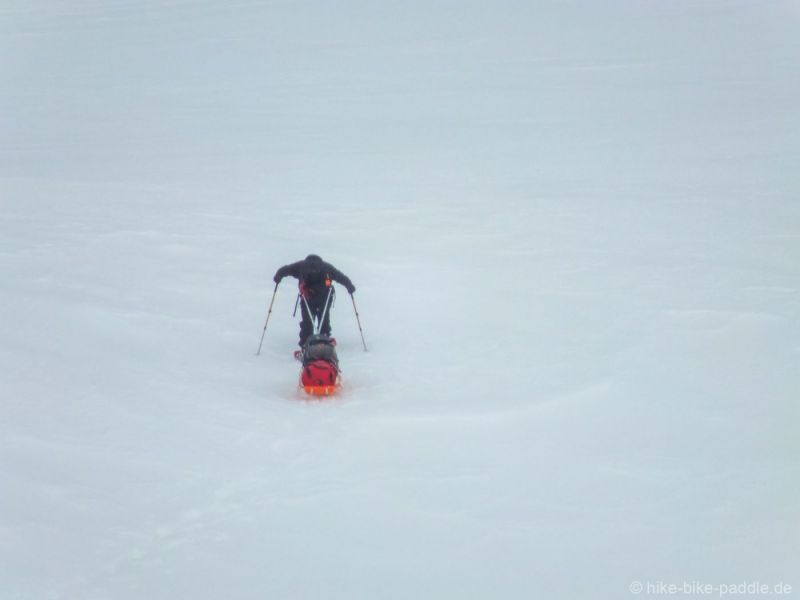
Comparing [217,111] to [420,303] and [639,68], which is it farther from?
[420,303]

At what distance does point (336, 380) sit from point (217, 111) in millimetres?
17238

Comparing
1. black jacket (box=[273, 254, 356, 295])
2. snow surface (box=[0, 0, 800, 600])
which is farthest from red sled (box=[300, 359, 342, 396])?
black jacket (box=[273, 254, 356, 295])

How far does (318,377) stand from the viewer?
756 centimetres

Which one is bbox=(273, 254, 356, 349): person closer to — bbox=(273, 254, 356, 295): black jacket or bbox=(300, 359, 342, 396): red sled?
bbox=(273, 254, 356, 295): black jacket

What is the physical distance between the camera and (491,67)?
28.4 meters

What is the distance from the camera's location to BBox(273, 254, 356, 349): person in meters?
8.23

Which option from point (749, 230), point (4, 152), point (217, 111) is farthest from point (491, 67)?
point (749, 230)

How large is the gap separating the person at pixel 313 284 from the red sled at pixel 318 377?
841mm

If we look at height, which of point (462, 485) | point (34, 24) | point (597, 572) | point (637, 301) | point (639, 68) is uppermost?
point (34, 24)

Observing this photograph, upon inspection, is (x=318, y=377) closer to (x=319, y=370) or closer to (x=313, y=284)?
(x=319, y=370)

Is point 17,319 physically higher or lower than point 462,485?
higher

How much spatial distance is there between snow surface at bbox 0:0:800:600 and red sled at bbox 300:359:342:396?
5.4 inches

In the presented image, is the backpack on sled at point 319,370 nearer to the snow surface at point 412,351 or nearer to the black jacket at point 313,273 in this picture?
the snow surface at point 412,351

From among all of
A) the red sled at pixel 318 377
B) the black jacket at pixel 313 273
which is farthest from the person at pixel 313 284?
the red sled at pixel 318 377
